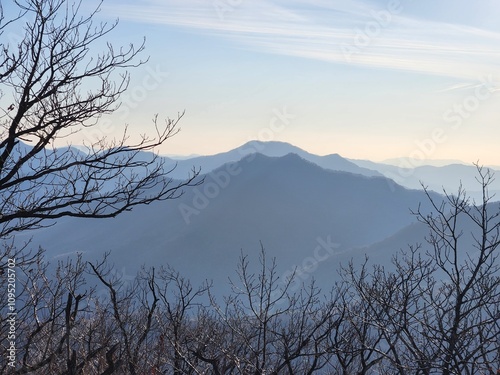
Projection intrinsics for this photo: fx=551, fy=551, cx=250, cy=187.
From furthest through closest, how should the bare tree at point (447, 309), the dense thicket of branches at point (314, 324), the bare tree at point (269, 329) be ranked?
the bare tree at point (269, 329)
the dense thicket of branches at point (314, 324)
the bare tree at point (447, 309)

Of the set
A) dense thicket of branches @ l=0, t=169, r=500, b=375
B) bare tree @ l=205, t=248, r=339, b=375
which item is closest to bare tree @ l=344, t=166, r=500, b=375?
dense thicket of branches @ l=0, t=169, r=500, b=375

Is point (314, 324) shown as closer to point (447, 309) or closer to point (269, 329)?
point (269, 329)

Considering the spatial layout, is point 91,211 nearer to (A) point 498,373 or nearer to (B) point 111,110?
(B) point 111,110

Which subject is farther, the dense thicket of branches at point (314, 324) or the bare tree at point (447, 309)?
the dense thicket of branches at point (314, 324)

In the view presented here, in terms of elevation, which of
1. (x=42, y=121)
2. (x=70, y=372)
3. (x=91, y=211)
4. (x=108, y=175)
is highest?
(x=42, y=121)

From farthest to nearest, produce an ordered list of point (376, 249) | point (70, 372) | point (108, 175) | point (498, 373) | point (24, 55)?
point (376, 249) → point (108, 175) → point (24, 55) → point (70, 372) → point (498, 373)

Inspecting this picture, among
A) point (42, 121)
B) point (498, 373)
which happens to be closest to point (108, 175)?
point (42, 121)

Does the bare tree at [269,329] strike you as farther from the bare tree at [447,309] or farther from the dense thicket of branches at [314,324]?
the bare tree at [447,309]

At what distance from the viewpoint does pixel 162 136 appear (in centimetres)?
874

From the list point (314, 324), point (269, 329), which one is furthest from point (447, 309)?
point (314, 324)

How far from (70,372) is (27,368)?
176 cm

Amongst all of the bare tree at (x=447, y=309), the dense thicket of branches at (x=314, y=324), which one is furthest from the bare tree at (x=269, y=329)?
the bare tree at (x=447, y=309)

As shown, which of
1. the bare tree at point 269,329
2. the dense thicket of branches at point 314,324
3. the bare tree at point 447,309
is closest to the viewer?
Result: the bare tree at point 447,309

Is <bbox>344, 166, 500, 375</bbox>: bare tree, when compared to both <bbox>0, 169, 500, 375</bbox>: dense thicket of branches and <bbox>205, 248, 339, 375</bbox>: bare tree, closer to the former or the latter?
<bbox>0, 169, 500, 375</bbox>: dense thicket of branches
